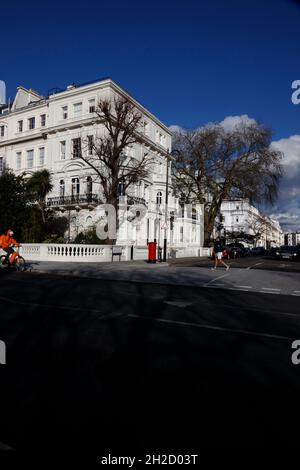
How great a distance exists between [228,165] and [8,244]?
105 feet

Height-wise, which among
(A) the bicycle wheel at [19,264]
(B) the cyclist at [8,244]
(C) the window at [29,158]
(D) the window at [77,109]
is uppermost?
(D) the window at [77,109]

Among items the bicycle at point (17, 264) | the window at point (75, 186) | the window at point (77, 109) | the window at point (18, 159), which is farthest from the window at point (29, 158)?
the bicycle at point (17, 264)

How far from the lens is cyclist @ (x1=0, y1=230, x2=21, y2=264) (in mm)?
14125

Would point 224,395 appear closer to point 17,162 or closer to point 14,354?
point 14,354

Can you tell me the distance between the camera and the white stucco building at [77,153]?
32.6 metres

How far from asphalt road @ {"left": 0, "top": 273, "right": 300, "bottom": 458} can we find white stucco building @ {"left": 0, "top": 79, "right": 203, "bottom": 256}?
74.5ft

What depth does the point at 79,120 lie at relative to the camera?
3356cm

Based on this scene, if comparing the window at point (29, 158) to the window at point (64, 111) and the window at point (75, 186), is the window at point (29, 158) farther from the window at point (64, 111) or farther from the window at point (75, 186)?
the window at point (75, 186)

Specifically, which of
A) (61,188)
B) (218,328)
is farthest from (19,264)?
(61,188)

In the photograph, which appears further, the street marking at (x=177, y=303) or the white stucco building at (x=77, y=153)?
the white stucco building at (x=77, y=153)

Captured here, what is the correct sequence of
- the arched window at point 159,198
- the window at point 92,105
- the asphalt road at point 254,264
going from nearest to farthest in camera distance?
the asphalt road at point 254,264, the window at point 92,105, the arched window at point 159,198

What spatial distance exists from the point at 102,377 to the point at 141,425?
98cm

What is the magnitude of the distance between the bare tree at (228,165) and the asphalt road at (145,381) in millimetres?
33828

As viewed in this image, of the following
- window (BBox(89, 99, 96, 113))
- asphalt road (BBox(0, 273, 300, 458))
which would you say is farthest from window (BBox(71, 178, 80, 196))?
asphalt road (BBox(0, 273, 300, 458))
